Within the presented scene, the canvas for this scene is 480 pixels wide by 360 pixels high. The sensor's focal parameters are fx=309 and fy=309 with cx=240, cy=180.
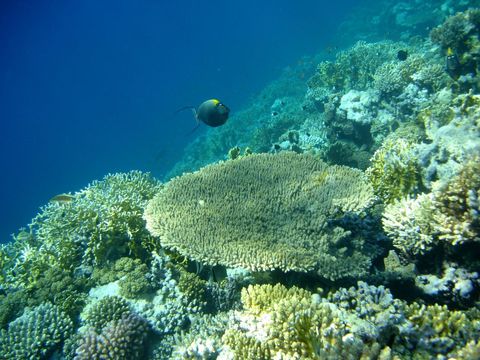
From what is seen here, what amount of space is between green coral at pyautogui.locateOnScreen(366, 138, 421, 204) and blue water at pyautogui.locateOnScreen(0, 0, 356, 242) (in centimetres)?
3445

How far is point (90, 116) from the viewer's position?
422 feet

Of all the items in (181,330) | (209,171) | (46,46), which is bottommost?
(181,330)

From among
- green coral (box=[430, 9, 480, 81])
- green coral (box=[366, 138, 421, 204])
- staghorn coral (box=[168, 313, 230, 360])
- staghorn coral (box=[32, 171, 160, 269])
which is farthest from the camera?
green coral (box=[430, 9, 480, 81])

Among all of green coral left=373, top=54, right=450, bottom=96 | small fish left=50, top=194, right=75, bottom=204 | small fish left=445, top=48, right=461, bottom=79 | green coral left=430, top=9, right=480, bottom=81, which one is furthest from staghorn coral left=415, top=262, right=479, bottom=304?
green coral left=373, top=54, right=450, bottom=96

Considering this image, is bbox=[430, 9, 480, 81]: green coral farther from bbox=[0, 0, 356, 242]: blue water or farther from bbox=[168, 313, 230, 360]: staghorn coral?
bbox=[0, 0, 356, 242]: blue water

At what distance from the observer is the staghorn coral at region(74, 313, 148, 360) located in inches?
171

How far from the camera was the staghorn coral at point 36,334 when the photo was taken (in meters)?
4.91

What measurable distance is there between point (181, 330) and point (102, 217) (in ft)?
9.02

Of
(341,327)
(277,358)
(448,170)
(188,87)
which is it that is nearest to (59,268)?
(277,358)

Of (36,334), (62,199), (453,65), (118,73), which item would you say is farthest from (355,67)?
(118,73)

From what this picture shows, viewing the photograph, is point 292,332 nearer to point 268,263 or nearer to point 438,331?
point 268,263

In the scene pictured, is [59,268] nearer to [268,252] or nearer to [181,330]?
[181,330]

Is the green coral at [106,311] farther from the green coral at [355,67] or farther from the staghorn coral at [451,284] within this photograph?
the green coral at [355,67]

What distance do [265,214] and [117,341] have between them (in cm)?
279
